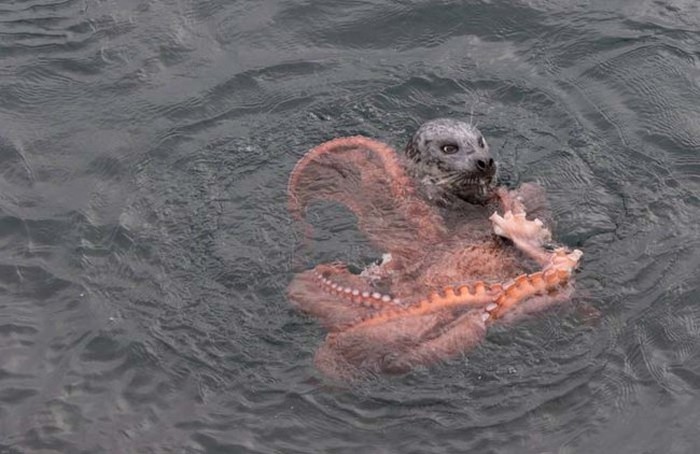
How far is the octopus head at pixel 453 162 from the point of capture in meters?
9.28

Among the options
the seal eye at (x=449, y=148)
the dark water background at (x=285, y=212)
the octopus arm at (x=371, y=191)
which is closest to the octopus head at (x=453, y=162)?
the seal eye at (x=449, y=148)

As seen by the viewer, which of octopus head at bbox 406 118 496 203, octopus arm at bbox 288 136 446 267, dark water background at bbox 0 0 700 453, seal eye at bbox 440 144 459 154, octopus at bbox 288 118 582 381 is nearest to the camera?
dark water background at bbox 0 0 700 453

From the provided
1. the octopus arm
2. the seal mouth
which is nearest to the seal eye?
the seal mouth

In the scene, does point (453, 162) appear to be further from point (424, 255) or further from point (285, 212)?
point (285, 212)

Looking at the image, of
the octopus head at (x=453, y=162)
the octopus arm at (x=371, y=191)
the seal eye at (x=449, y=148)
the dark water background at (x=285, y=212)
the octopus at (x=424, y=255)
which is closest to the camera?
the dark water background at (x=285, y=212)

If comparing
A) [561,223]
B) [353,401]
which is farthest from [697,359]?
[353,401]

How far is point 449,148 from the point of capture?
9461mm

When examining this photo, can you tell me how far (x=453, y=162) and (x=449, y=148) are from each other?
0.52 ft

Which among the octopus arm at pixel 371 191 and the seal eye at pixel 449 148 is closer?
the octopus arm at pixel 371 191

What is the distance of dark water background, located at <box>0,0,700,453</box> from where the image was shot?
775 centimetres

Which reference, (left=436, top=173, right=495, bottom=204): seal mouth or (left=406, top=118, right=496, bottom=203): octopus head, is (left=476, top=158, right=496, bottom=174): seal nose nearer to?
(left=406, top=118, right=496, bottom=203): octopus head

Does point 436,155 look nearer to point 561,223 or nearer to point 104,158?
point 561,223

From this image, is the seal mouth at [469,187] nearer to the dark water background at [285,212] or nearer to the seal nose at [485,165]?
the seal nose at [485,165]

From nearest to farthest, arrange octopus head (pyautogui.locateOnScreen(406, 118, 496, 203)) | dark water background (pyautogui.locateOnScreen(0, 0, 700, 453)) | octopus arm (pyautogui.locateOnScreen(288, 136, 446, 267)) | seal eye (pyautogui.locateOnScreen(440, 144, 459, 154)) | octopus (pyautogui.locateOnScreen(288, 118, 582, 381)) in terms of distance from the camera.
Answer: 1. dark water background (pyautogui.locateOnScreen(0, 0, 700, 453))
2. octopus (pyautogui.locateOnScreen(288, 118, 582, 381))
3. octopus arm (pyautogui.locateOnScreen(288, 136, 446, 267))
4. octopus head (pyautogui.locateOnScreen(406, 118, 496, 203))
5. seal eye (pyautogui.locateOnScreen(440, 144, 459, 154))
